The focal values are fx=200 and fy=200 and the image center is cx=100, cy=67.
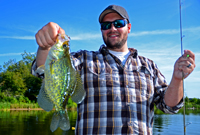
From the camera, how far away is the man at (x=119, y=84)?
2.36 meters

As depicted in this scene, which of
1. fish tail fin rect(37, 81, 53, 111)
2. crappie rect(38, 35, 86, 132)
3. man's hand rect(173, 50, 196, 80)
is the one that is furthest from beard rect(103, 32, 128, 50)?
fish tail fin rect(37, 81, 53, 111)

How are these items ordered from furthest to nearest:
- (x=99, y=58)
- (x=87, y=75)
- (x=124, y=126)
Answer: (x=99, y=58) < (x=87, y=75) < (x=124, y=126)

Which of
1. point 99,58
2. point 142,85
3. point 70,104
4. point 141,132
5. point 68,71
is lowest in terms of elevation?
point 70,104

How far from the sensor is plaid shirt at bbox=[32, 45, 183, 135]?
7.81 ft

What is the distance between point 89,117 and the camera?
2400 millimetres

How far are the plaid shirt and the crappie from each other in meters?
0.47

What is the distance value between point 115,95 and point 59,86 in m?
0.78

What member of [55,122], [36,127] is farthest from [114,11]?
[36,127]

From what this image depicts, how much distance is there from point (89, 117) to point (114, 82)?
525 mm

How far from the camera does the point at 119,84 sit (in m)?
2.50

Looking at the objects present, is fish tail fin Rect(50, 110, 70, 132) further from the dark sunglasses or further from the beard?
the dark sunglasses

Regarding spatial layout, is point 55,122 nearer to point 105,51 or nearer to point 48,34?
point 48,34

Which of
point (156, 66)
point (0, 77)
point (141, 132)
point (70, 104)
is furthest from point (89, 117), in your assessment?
point (0, 77)

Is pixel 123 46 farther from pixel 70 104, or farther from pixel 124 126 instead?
pixel 70 104
